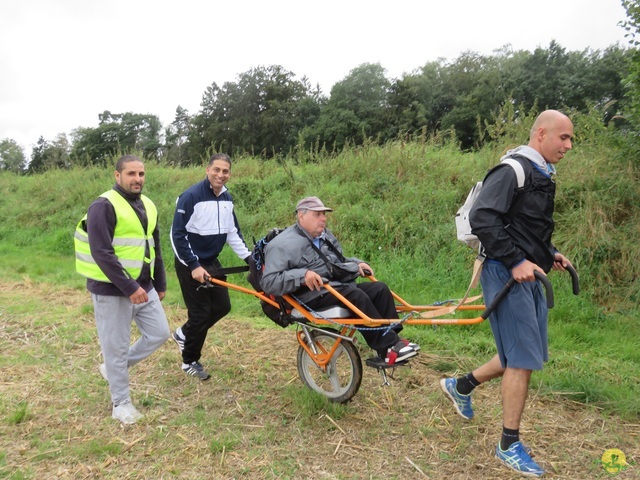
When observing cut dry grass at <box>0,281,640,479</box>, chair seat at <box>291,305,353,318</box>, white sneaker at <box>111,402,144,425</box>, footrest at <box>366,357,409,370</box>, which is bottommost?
cut dry grass at <box>0,281,640,479</box>

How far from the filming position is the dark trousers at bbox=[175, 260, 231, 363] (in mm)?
4699

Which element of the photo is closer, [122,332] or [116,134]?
[122,332]

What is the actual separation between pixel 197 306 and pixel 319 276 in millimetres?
1573

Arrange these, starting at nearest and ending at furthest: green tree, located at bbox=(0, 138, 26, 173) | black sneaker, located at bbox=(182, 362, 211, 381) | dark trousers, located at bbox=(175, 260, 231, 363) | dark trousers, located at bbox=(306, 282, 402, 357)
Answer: dark trousers, located at bbox=(306, 282, 402, 357), dark trousers, located at bbox=(175, 260, 231, 363), black sneaker, located at bbox=(182, 362, 211, 381), green tree, located at bbox=(0, 138, 26, 173)

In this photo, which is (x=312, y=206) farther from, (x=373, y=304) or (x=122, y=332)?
(x=122, y=332)

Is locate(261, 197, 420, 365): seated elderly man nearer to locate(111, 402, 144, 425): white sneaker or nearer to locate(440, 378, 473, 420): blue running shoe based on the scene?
locate(440, 378, 473, 420): blue running shoe

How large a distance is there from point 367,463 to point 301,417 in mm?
794

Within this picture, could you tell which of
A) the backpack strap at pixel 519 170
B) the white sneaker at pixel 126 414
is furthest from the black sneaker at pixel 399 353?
the white sneaker at pixel 126 414

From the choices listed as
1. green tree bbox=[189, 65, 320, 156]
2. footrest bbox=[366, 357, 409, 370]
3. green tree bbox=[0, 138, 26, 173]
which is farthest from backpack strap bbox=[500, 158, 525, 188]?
green tree bbox=[0, 138, 26, 173]

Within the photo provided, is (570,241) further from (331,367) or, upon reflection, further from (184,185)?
(184,185)

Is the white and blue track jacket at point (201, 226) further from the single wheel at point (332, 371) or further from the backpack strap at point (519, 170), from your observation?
the backpack strap at point (519, 170)

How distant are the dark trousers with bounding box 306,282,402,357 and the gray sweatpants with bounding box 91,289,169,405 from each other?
1361 millimetres

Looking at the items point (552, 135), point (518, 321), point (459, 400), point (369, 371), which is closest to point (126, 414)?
point (369, 371)

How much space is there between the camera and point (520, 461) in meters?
3.14
